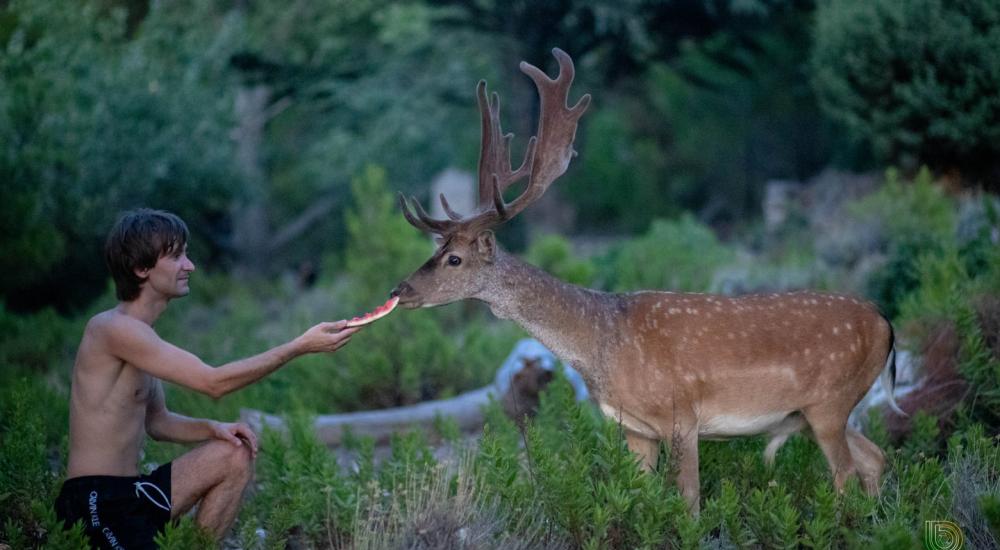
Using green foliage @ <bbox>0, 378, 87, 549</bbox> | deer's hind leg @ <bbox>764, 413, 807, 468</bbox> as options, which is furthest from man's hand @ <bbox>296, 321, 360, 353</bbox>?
deer's hind leg @ <bbox>764, 413, 807, 468</bbox>

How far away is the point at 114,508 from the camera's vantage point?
5.07 meters

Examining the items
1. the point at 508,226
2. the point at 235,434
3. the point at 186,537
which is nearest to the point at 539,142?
the point at 235,434

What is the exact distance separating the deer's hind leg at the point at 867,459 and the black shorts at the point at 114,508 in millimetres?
3546

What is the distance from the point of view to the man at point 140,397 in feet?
16.4

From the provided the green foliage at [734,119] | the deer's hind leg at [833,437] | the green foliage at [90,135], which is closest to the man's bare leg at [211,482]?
the deer's hind leg at [833,437]

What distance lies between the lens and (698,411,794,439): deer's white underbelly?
6.15 meters

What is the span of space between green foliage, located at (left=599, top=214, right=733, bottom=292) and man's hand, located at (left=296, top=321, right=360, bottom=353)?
8.48 m

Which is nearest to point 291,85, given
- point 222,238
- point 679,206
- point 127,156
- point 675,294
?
point 222,238

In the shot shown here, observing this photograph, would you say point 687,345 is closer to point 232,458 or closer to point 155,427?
point 232,458

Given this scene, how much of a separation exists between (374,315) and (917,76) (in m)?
11.5

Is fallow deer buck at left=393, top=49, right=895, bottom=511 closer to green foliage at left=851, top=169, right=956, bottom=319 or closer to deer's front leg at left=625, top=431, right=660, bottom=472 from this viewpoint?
deer's front leg at left=625, top=431, right=660, bottom=472

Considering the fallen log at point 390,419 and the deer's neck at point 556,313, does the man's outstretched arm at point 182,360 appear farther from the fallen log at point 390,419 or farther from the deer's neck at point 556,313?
Answer: the fallen log at point 390,419

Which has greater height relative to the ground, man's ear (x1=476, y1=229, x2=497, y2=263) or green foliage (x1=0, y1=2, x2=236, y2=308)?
man's ear (x1=476, y1=229, x2=497, y2=263)

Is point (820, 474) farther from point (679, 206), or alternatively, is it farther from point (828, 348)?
point (679, 206)
